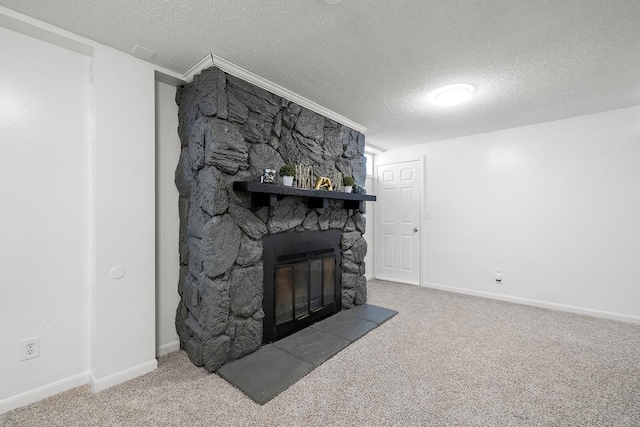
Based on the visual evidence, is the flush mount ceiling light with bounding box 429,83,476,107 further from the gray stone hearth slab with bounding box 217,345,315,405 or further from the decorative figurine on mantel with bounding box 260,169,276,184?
the gray stone hearth slab with bounding box 217,345,315,405

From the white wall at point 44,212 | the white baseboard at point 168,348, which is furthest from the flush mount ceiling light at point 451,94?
the white baseboard at point 168,348

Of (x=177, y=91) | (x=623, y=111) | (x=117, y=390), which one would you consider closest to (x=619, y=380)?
(x=623, y=111)

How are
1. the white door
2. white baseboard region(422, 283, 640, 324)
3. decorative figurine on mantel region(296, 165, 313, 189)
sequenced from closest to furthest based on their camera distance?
decorative figurine on mantel region(296, 165, 313, 189) → white baseboard region(422, 283, 640, 324) → the white door

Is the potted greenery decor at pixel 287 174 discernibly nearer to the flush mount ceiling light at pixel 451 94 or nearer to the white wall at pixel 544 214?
the flush mount ceiling light at pixel 451 94

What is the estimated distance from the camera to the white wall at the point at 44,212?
1586mm

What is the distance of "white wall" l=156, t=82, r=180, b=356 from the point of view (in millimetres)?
2184

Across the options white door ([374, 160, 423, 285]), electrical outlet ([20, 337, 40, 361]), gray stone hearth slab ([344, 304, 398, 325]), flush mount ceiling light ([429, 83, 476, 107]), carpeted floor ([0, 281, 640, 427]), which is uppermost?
flush mount ceiling light ([429, 83, 476, 107])

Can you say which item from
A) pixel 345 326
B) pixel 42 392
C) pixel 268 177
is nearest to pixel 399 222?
pixel 345 326

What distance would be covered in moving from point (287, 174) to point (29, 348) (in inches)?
78.7

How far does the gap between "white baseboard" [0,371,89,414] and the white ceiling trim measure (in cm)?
228

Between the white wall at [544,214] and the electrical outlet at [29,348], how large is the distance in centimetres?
422

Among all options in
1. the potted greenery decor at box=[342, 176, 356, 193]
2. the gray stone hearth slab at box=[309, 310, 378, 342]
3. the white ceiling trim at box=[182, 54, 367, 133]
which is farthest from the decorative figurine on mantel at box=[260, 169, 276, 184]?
the gray stone hearth slab at box=[309, 310, 378, 342]

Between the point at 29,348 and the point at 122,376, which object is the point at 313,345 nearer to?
the point at 122,376

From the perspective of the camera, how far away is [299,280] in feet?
8.50
